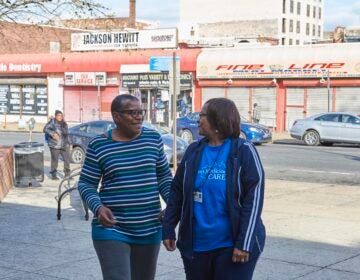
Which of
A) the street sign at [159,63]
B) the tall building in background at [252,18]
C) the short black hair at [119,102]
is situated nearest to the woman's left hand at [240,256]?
the short black hair at [119,102]

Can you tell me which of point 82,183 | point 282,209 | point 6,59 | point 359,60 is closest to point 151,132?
point 82,183

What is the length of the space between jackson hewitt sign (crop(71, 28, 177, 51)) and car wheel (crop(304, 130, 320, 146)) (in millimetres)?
17119

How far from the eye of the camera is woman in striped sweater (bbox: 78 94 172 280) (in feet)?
16.2

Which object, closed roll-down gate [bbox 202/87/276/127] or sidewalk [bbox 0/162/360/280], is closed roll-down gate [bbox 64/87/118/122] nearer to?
closed roll-down gate [bbox 202/87/276/127]

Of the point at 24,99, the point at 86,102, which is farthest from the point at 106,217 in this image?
the point at 24,99

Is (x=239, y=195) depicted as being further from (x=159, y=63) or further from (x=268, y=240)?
(x=159, y=63)

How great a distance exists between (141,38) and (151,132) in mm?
43103

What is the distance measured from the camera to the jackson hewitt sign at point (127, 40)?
46938mm

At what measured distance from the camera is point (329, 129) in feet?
99.6

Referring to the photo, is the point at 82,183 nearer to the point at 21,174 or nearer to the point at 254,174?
the point at 254,174

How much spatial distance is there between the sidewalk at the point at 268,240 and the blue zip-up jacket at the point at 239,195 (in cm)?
318

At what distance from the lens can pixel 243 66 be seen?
1639 inches

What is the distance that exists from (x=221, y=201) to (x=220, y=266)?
15.1 inches

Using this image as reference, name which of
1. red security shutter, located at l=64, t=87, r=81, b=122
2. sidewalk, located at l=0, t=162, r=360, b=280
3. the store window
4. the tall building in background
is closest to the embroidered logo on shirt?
sidewalk, located at l=0, t=162, r=360, b=280
